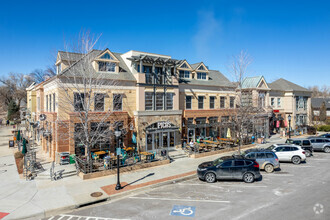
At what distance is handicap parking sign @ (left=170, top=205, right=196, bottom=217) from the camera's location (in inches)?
441

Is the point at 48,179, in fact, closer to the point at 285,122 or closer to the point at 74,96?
the point at 74,96

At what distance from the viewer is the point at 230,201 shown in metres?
12.8

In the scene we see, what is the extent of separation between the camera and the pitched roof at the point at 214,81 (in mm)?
30666

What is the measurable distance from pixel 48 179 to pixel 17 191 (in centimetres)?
239

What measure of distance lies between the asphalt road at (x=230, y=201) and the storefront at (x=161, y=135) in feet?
29.3

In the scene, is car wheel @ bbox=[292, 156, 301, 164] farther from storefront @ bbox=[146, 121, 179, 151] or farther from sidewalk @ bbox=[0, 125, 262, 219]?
storefront @ bbox=[146, 121, 179, 151]

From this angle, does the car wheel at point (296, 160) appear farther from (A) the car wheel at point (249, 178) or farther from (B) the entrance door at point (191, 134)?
(B) the entrance door at point (191, 134)

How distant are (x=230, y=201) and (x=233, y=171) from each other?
384cm

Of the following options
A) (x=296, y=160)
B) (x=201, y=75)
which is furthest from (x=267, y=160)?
(x=201, y=75)

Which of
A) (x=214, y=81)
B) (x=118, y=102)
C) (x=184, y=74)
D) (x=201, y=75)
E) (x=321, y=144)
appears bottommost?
(x=321, y=144)

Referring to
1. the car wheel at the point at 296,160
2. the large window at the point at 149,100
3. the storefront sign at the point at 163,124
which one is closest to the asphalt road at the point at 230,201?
the car wheel at the point at 296,160

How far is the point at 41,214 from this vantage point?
11.5 meters

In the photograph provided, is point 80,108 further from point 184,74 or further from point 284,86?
point 284,86

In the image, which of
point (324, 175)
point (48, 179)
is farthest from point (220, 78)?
point (48, 179)
